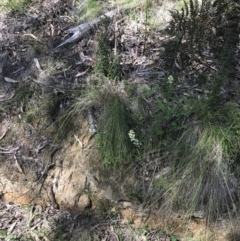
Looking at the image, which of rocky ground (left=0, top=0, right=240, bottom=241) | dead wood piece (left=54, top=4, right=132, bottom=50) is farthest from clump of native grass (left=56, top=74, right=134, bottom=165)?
dead wood piece (left=54, top=4, right=132, bottom=50)

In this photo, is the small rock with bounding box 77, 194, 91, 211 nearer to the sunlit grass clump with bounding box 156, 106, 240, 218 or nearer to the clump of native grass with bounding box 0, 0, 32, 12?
the sunlit grass clump with bounding box 156, 106, 240, 218

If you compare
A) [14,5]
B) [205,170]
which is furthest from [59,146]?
[14,5]

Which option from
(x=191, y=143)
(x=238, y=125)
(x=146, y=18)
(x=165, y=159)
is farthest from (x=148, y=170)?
(x=146, y=18)

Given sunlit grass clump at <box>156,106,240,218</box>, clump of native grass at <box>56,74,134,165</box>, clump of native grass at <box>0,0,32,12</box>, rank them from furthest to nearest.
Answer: clump of native grass at <box>0,0,32,12</box> < clump of native grass at <box>56,74,134,165</box> < sunlit grass clump at <box>156,106,240,218</box>

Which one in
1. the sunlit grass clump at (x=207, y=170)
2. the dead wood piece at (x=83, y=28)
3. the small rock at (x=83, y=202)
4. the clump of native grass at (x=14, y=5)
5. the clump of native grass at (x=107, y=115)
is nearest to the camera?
the sunlit grass clump at (x=207, y=170)

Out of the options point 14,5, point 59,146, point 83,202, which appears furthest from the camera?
point 14,5

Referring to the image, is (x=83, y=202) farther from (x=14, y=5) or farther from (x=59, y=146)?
(x=14, y=5)

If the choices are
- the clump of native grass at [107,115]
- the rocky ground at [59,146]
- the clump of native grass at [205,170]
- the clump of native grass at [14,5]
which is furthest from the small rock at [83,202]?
the clump of native grass at [14,5]

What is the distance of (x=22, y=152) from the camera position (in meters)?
3.60

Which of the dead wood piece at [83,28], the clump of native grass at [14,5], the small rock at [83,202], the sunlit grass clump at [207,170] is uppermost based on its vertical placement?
the clump of native grass at [14,5]

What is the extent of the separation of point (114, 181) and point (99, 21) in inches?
75.4

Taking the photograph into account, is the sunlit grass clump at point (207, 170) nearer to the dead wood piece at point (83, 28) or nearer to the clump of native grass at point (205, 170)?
the clump of native grass at point (205, 170)

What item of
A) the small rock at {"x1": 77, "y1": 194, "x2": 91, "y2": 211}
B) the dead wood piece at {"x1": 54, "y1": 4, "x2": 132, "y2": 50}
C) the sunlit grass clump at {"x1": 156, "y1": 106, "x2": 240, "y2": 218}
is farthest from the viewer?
the dead wood piece at {"x1": 54, "y1": 4, "x2": 132, "y2": 50}

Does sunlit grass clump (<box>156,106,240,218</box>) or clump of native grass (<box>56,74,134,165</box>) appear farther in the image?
clump of native grass (<box>56,74,134,165</box>)
